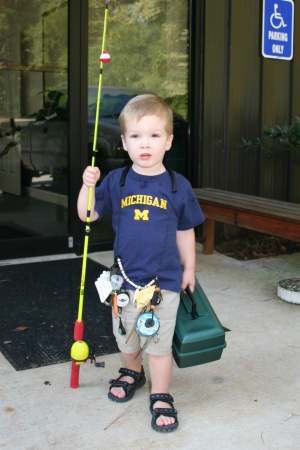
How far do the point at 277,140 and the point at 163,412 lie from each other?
411 centimetres

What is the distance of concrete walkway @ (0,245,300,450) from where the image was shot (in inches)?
108

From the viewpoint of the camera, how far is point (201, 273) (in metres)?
5.43

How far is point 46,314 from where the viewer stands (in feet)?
14.0

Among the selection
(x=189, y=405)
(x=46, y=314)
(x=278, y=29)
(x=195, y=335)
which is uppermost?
(x=278, y=29)

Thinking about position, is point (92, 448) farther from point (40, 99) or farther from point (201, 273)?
point (40, 99)

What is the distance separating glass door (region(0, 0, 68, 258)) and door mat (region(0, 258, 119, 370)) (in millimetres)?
489

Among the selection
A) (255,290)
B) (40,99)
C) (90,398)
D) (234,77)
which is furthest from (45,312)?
(234,77)

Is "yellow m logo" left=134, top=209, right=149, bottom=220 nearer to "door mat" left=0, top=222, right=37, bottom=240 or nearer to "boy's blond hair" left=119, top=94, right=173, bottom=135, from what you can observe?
"boy's blond hair" left=119, top=94, right=173, bottom=135

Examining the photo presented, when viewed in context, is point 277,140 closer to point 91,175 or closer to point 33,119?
point 33,119

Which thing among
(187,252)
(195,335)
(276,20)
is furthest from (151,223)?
(276,20)

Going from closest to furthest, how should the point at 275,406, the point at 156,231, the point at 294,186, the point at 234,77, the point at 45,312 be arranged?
the point at 156,231
the point at 275,406
the point at 45,312
the point at 234,77
the point at 294,186

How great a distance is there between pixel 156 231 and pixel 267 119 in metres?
4.13

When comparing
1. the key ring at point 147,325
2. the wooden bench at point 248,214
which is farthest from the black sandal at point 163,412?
the wooden bench at point 248,214

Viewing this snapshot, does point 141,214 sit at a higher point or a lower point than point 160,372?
higher
